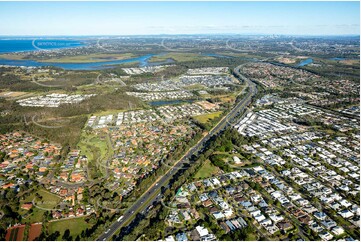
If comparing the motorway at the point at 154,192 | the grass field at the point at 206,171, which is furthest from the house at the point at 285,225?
the motorway at the point at 154,192

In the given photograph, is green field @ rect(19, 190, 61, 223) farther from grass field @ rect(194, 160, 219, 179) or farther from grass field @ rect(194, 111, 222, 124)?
grass field @ rect(194, 111, 222, 124)

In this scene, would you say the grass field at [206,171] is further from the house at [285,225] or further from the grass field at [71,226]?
the grass field at [71,226]

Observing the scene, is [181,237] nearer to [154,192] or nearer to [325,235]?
[154,192]

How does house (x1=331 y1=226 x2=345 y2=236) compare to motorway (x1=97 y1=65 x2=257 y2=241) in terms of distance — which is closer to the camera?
house (x1=331 y1=226 x2=345 y2=236)

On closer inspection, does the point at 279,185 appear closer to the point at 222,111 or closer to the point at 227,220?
the point at 227,220

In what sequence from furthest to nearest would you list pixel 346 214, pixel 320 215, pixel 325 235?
pixel 346 214 < pixel 320 215 < pixel 325 235

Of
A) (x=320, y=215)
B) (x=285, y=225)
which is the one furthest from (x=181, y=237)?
(x=320, y=215)

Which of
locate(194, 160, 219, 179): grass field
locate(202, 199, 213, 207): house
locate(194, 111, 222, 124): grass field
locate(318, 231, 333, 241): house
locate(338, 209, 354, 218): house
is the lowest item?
locate(318, 231, 333, 241): house

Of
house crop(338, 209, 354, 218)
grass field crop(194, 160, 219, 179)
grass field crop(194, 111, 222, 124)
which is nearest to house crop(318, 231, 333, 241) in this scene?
house crop(338, 209, 354, 218)
